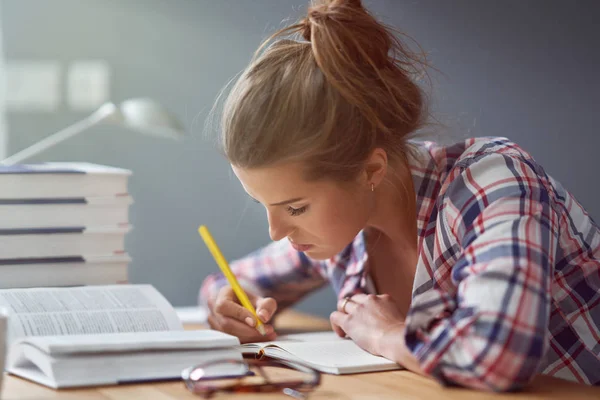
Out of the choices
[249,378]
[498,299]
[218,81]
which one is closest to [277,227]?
[249,378]

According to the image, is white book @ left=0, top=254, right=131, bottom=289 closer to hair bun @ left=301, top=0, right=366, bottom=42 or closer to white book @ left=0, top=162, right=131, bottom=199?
white book @ left=0, top=162, right=131, bottom=199

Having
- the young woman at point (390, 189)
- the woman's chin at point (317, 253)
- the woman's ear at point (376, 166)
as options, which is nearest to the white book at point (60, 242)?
the young woman at point (390, 189)

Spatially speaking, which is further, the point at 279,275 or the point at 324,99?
the point at 279,275

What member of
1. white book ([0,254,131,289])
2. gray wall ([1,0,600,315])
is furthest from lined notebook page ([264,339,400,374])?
gray wall ([1,0,600,315])

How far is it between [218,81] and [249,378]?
1.17 metres

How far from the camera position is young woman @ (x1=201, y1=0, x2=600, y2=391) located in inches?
38.5

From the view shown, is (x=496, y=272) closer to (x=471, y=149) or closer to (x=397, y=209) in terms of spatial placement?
(x=471, y=149)

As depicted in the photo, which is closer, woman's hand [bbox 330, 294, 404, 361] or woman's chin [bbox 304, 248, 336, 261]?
woman's hand [bbox 330, 294, 404, 361]

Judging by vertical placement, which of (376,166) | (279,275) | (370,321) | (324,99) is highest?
(324,99)

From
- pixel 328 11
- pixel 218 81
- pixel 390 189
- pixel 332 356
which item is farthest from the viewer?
pixel 218 81

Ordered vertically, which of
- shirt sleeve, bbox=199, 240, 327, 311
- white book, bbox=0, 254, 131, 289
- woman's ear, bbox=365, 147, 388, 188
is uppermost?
woman's ear, bbox=365, 147, 388, 188

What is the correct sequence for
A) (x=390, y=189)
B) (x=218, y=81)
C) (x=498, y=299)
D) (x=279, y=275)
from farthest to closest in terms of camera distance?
(x=218, y=81)
(x=279, y=275)
(x=390, y=189)
(x=498, y=299)

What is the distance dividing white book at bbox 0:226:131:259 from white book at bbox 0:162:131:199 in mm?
61

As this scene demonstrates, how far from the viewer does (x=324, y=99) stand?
1109mm
